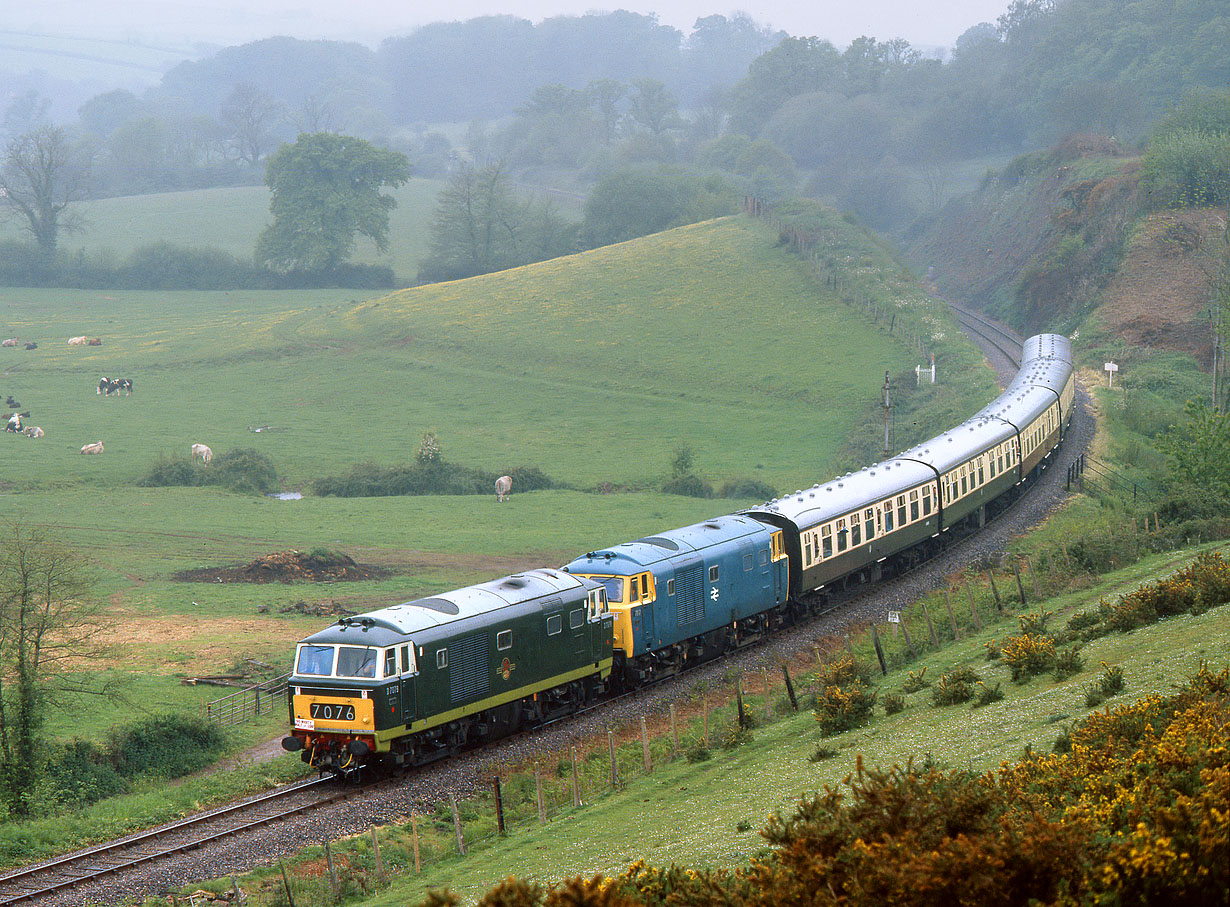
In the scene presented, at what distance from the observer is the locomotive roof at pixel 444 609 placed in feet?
90.4

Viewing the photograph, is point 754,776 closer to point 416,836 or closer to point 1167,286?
point 416,836

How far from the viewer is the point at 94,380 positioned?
3996 inches

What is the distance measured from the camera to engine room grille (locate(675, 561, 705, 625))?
35.2 meters

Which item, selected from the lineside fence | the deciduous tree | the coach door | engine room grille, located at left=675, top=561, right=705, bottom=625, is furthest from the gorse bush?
the deciduous tree

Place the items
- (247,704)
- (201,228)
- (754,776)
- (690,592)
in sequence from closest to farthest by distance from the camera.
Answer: (754,776)
(690,592)
(247,704)
(201,228)

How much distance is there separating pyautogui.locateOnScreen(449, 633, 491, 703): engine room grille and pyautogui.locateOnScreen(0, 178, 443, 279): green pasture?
132m

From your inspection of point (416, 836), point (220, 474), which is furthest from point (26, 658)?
point (220, 474)

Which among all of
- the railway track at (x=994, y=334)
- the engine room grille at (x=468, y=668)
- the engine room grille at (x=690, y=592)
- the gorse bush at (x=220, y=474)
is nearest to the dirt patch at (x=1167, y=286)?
the railway track at (x=994, y=334)

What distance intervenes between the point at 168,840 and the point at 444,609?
827 centimetres

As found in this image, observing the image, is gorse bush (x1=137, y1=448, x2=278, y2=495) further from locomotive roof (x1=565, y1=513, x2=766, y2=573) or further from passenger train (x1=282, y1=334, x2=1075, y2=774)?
locomotive roof (x1=565, y1=513, x2=766, y2=573)

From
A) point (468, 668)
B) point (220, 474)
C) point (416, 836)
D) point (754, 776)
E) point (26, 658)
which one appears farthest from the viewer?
point (220, 474)

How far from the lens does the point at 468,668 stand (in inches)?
1134

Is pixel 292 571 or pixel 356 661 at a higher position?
pixel 356 661

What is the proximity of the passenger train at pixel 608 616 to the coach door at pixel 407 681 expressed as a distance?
0.11ft
